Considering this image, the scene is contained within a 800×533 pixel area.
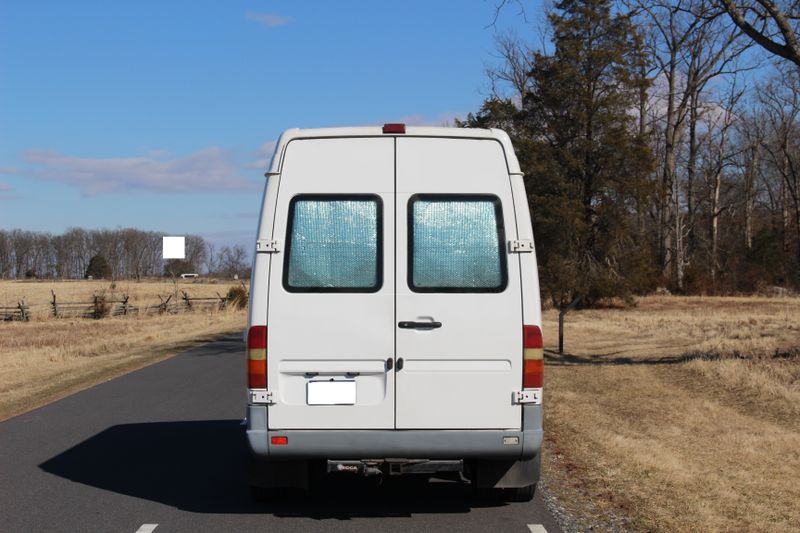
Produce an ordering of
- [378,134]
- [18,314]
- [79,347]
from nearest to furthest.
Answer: [378,134], [79,347], [18,314]

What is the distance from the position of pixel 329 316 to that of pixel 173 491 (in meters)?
2.36

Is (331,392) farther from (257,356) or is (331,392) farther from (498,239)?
(498,239)

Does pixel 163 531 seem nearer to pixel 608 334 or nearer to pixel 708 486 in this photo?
pixel 708 486

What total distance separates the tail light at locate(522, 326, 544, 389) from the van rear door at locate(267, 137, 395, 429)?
Result: 87cm

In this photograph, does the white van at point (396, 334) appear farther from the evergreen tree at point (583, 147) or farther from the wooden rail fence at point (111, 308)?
the wooden rail fence at point (111, 308)

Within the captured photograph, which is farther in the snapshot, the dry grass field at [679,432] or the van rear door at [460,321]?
the dry grass field at [679,432]

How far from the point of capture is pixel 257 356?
5520 millimetres

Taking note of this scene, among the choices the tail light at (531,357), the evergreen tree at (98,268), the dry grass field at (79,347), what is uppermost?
the evergreen tree at (98,268)

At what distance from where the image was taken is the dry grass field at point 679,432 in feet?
20.0

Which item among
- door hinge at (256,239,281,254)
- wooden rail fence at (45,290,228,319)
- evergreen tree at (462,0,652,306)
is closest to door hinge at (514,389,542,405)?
door hinge at (256,239,281,254)

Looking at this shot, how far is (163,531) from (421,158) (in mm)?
3038

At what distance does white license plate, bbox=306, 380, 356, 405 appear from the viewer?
5.54 metres

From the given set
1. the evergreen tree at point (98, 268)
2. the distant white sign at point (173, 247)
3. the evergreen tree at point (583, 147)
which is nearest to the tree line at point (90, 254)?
the evergreen tree at point (98, 268)

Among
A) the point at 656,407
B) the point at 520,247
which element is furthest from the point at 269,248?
the point at 656,407
